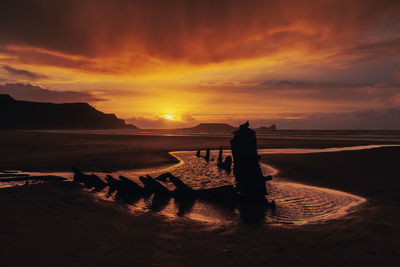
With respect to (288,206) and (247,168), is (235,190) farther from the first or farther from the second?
(288,206)

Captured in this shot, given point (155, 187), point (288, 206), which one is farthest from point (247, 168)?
point (155, 187)

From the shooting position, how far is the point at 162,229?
290 inches

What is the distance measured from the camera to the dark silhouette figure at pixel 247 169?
34.0 feet

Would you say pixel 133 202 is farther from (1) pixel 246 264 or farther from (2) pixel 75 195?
(1) pixel 246 264

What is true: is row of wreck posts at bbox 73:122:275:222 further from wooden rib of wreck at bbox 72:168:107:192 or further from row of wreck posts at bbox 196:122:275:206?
wooden rib of wreck at bbox 72:168:107:192

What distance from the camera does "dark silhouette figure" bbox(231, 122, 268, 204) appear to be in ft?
34.0

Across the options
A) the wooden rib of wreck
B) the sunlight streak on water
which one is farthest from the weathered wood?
the wooden rib of wreck

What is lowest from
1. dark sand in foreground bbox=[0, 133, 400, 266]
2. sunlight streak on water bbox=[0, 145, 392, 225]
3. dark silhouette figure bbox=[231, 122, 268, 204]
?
sunlight streak on water bbox=[0, 145, 392, 225]

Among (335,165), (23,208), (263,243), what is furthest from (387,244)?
(335,165)

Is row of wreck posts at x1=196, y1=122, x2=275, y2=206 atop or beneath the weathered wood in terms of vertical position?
atop

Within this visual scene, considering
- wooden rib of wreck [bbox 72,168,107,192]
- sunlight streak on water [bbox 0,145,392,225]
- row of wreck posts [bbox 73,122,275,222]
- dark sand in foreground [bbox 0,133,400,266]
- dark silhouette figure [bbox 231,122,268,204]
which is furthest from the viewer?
wooden rib of wreck [bbox 72,168,107,192]

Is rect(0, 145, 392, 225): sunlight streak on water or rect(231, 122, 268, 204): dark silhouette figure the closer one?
rect(0, 145, 392, 225): sunlight streak on water

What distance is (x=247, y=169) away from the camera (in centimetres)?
1085

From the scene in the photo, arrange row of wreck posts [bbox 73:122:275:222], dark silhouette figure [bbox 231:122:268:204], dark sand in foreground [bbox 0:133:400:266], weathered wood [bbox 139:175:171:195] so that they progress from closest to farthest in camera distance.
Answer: dark sand in foreground [bbox 0:133:400:266] < row of wreck posts [bbox 73:122:275:222] < dark silhouette figure [bbox 231:122:268:204] < weathered wood [bbox 139:175:171:195]
